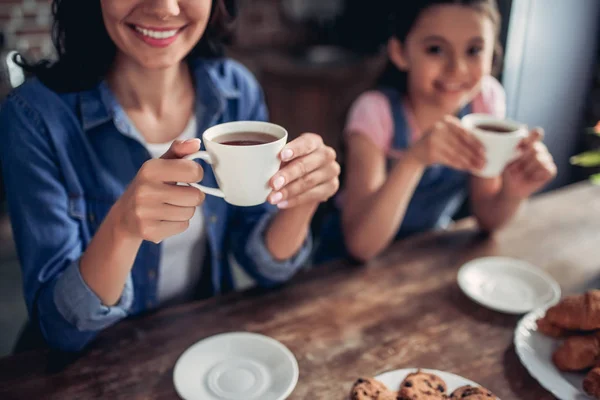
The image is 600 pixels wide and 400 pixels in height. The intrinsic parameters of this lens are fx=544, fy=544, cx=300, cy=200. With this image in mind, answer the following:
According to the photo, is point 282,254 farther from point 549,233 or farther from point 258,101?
point 549,233

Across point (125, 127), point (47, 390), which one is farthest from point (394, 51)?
point (47, 390)

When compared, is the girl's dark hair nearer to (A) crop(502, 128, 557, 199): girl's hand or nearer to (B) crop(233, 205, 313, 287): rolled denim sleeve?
(A) crop(502, 128, 557, 199): girl's hand

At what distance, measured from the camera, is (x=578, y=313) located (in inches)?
39.9

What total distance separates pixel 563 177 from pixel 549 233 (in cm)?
114

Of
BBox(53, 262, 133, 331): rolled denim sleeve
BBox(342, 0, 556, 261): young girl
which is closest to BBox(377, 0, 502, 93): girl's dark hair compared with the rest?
BBox(342, 0, 556, 261): young girl

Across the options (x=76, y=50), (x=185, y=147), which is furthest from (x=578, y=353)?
(x=76, y=50)

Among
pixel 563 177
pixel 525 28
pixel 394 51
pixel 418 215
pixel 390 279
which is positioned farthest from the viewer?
pixel 563 177

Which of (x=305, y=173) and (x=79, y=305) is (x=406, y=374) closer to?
(x=305, y=173)

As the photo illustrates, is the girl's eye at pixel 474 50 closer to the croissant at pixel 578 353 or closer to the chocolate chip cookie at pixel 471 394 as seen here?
the croissant at pixel 578 353

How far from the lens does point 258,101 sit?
151 centimetres

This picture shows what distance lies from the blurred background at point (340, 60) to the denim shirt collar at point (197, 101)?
0.18 metres

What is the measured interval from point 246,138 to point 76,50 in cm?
54

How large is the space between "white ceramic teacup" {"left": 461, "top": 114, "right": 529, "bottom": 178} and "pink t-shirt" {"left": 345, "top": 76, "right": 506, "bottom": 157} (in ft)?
1.18

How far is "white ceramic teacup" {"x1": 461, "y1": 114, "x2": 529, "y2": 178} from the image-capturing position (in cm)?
120
